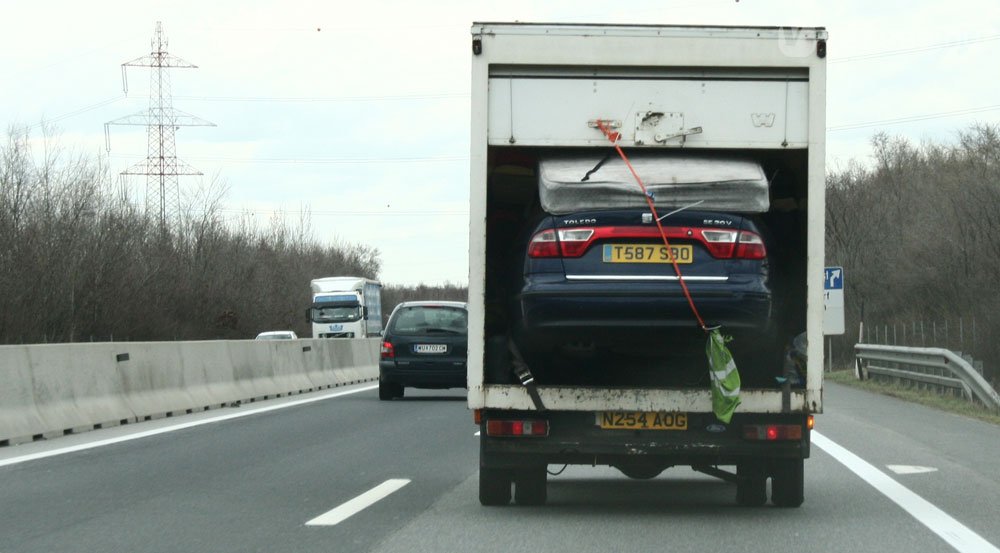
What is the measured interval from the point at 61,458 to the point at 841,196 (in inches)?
2539

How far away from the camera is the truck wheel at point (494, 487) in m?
9.55

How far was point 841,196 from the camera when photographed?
7369cm

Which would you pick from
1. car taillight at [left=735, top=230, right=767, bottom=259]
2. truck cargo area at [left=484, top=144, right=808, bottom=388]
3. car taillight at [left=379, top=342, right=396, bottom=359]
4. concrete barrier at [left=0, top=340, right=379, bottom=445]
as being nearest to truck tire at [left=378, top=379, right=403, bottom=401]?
car taillight at [left=379, top=342, right=396, bottom=359]

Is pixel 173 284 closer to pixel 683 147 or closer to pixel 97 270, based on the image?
pixel 97 270

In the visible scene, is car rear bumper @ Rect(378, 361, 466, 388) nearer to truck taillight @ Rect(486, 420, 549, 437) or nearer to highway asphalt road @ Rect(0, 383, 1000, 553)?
highway asphalt road @ Rect(0, 383, 1000, 553)

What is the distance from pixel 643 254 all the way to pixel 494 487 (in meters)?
1.98

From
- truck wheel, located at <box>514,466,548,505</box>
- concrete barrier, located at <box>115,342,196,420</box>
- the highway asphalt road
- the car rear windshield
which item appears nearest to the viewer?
the highway asphalt road

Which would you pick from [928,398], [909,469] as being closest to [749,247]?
[909,469]

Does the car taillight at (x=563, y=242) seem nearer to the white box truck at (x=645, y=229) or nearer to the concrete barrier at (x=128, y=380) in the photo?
the white box truck at (x=645, y=229)

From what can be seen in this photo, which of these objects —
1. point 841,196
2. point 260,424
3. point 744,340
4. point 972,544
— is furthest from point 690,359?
point 841,196

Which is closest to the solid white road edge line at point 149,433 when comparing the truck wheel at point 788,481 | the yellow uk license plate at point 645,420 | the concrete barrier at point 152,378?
the concrete barrier at point 152,378

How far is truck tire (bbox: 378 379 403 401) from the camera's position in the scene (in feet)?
78.9

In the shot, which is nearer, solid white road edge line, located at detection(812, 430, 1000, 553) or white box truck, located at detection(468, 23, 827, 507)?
solid white road edge line, located at detection(812, 430, 1000, 553)

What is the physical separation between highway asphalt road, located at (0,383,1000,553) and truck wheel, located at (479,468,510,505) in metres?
0.19
